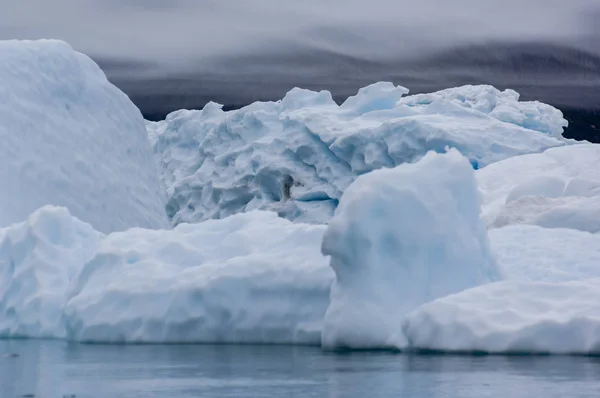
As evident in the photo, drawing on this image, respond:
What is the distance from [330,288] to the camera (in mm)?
11500

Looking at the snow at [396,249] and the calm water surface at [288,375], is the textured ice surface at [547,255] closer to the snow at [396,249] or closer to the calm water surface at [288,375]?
the snow at [396,249]

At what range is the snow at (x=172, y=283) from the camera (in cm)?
1184

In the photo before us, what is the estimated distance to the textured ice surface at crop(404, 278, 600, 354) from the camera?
9328 mm

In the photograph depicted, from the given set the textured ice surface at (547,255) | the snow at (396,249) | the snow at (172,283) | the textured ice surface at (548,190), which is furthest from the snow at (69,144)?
the snow at (396,249)

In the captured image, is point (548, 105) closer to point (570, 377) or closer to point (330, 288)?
point (330, 288)

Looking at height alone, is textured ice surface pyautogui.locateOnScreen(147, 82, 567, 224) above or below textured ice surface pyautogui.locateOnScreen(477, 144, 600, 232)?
above

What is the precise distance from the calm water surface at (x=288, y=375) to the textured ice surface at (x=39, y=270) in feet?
11.4

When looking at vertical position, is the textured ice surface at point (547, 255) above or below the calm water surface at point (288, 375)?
above

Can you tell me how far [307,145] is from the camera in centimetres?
A: 3503

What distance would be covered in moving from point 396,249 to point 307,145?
24164mm

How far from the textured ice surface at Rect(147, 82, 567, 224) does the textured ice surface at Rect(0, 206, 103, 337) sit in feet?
60.4

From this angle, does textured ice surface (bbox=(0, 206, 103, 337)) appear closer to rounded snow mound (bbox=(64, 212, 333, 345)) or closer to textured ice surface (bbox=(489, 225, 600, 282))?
rounded snow mound (bbox=(64, 212, 333, 345))

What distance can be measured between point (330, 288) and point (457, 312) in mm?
2236

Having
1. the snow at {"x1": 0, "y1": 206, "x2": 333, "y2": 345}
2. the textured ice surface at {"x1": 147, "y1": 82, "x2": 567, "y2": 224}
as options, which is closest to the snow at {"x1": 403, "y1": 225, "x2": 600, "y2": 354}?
the snow at {"x1": 0, "y1": 206, "x2": 333, "y2": 345}
